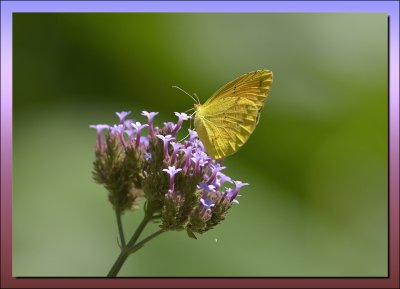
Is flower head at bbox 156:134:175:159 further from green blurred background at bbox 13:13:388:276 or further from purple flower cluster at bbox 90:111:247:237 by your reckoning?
green blurred background at bbox 13:13:388:276

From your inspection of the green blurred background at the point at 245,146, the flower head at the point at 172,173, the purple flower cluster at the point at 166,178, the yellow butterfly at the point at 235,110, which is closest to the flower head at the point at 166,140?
the purple flower cluster at the point at 166,178

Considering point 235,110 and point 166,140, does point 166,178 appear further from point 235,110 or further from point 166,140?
point 235,110

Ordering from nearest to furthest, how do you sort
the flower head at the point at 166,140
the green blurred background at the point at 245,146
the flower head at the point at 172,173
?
the flower head at the point at 172,173, the flower head at the point at 166,140, the green blurred background at the point at 245,146

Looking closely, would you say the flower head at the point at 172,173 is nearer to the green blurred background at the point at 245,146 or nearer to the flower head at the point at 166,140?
the flower head at the point at 166,140

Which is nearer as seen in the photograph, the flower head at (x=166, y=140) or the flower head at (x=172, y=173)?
the flower head at (x=172, y=173)

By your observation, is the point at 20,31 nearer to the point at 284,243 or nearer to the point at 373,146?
the point at 284,243

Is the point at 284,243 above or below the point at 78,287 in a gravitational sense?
below

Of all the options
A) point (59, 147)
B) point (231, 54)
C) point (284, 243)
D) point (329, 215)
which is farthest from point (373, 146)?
point (59, 147)
